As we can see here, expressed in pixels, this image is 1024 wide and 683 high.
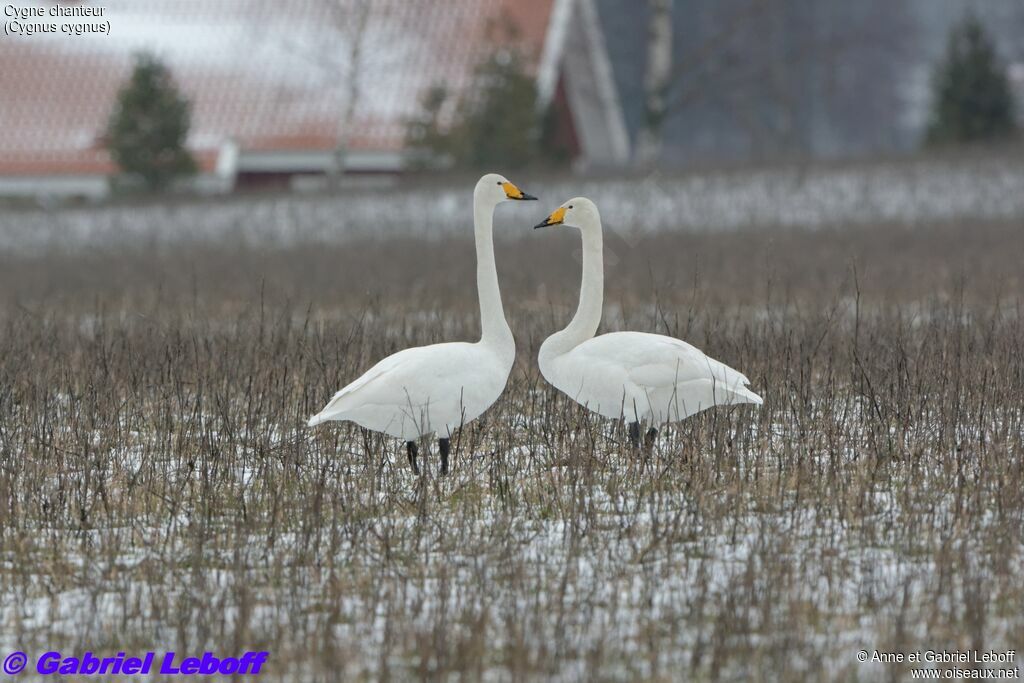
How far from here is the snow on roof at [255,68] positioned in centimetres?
2711

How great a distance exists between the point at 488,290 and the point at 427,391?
816 mm

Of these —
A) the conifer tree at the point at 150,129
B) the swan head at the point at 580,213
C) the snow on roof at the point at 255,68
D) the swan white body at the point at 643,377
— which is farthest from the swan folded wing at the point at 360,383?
the snow on roof at the point at 255,68

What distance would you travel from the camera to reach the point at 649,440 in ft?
21.6

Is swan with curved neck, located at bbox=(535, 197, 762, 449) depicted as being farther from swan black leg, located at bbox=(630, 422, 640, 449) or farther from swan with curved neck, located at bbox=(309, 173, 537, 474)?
swan with curved neck, located at bbox=(309, 173, 537, 474)

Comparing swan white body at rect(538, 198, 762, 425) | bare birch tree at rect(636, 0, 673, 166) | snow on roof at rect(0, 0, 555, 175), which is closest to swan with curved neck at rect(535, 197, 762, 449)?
swan white body at rect(538, 198, 762, 425)

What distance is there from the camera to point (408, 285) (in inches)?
586

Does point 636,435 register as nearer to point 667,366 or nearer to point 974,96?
point 667,366

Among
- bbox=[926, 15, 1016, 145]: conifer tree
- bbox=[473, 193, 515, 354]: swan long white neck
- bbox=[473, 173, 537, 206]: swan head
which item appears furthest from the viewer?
bbox=[926, 15, 1016, 145]: conifer tree

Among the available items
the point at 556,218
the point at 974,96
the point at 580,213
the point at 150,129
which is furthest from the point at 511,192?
the point at 974,96

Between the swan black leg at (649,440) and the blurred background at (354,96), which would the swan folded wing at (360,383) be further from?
the blurred background at (354,96)

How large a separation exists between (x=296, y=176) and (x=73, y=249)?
6706 mm

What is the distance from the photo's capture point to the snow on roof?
88.9 feet

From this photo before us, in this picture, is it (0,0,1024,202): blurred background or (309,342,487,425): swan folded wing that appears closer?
(309,342,487,425): swan folded wing

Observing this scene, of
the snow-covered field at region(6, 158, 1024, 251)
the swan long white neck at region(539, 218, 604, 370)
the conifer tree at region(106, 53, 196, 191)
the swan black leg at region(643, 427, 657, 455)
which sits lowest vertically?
the swan black leg at region(643, 427, 657, 455)
